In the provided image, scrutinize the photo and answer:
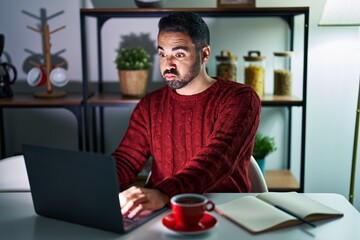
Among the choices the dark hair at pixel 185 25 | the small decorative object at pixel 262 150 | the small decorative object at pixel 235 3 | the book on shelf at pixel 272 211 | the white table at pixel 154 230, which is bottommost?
the small decorative object at pixel 262 150

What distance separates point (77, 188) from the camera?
1.30 metres

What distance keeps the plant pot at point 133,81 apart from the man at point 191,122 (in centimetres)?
78

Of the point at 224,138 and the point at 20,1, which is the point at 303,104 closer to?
the point at 224,138

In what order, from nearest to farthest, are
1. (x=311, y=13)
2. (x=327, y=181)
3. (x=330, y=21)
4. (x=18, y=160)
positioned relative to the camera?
(x=18, y=160) → (x=330, y=21) → (x=311, y=13) → (x=327, y=181)

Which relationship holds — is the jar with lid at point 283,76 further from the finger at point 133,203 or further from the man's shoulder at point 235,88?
the finger at point 133,203

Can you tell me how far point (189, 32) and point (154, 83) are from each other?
1.26 metres

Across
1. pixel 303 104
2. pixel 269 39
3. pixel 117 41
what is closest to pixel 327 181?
pixel 303 104

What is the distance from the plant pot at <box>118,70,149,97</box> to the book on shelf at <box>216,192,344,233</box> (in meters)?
1.38

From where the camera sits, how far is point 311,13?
2.95 meters

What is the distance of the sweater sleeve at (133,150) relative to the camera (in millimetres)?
1791

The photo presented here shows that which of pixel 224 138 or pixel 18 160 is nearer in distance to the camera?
pixel 224 138

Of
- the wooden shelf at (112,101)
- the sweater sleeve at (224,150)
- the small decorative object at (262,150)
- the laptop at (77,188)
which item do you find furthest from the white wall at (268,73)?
the laptop at (77,188)

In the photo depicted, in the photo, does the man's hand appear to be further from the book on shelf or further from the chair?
the chair

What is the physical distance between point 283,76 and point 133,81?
0.74m
